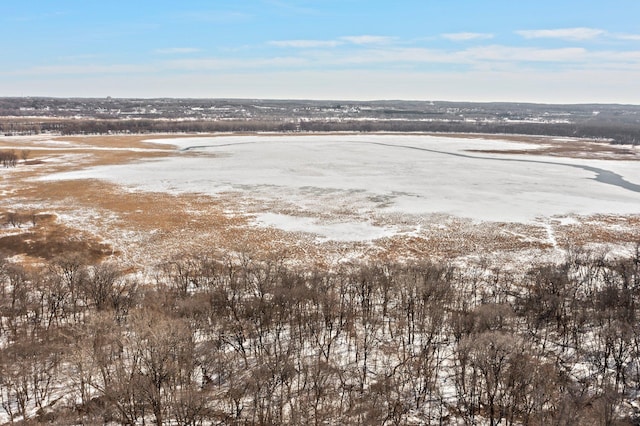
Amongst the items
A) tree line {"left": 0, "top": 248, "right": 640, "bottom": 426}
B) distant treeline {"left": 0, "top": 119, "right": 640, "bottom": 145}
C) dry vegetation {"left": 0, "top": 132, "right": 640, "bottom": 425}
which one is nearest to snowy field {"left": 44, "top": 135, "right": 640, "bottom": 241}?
dry vegetation {"left": 0, "top": 132, "right": 640, "bottom": 425}

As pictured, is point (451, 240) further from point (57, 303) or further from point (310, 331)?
point (57, 303)

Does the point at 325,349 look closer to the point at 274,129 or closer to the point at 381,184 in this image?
the point at 381,184

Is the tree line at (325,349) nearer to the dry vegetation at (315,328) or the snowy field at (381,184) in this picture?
the dry vegetation at (315,328)

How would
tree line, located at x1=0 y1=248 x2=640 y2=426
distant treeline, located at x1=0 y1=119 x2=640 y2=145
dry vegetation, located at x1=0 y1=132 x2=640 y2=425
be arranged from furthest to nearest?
distant treeline, located at x1=0 y1=119 x2=640 y2=145 → dry vegetation, located at x1=0 y1=132 x2=640 y2=425 → tree line, located at x1=0 y1=248 x2=640 y2=426

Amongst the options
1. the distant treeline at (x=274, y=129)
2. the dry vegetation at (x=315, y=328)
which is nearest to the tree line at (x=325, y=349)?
the dry vegetation at (x=315, y=328)

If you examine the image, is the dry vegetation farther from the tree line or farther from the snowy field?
the snowy field

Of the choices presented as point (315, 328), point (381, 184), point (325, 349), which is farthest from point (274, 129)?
point (325, 349)

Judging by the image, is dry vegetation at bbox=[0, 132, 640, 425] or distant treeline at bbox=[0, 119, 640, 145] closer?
dry vegetation at bbox=[0, 132, 640, 425]

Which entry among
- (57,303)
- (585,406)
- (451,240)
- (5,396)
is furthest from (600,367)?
(57,303)
